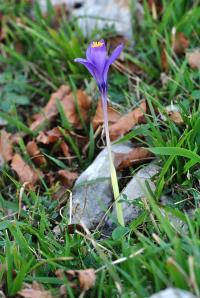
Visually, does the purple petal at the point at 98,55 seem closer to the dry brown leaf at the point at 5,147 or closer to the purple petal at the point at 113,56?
the purple petal at the point at 113,56

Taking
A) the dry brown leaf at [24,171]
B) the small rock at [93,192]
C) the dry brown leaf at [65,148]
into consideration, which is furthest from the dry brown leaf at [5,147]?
the small rock at [93,192]

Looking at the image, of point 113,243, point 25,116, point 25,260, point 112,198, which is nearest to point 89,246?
point 113,243

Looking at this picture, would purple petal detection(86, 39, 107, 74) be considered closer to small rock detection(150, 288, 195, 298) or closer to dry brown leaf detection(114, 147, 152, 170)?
dry brown leaf detection(114, 147, 152, 170)

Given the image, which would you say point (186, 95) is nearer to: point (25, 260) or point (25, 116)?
point (25, 116)

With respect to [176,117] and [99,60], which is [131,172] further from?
[99,60]

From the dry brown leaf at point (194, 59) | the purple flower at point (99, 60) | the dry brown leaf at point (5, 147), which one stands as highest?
the purple flower at point (99, 60)
